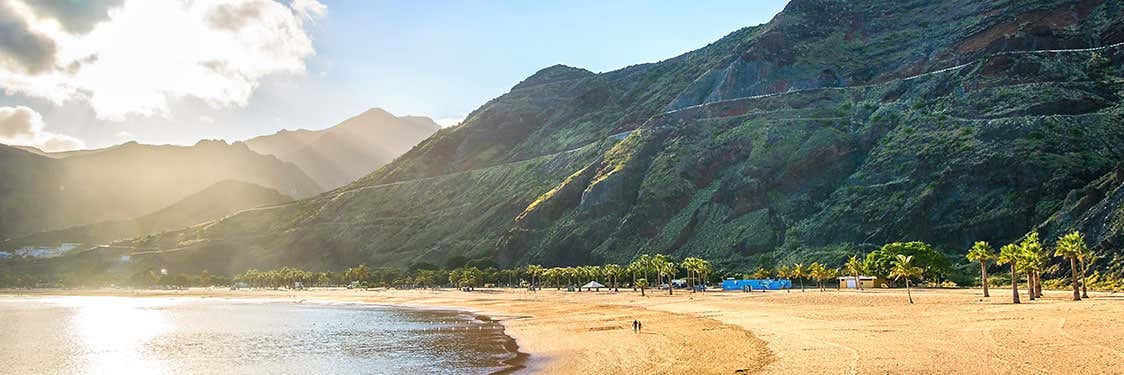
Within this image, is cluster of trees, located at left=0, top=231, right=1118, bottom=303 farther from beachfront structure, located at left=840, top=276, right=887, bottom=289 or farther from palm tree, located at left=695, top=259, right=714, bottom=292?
beachfront structure, located at left=840, top=276, right=887, bottom=289

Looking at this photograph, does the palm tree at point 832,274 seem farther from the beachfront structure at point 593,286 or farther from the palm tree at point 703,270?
the beachfront structure at point 593,286

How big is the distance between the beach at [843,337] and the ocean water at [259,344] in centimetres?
501

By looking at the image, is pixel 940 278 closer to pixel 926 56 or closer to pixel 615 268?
pixel 615 268

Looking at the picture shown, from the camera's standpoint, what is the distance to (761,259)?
4998 inches

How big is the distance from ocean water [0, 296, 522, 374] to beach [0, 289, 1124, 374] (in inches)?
197

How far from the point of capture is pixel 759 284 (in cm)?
10619

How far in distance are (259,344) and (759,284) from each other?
7177cm

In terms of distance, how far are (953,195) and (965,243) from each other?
38.6 feet

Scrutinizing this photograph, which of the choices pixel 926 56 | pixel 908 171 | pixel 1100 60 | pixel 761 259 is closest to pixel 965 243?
pixel 908 171

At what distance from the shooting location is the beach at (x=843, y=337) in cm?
3073

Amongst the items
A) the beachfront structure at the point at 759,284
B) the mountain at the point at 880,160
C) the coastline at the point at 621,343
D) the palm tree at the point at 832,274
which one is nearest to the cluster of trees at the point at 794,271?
the palm tree at the point at 832,274

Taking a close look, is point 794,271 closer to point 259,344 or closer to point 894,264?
point 894,264

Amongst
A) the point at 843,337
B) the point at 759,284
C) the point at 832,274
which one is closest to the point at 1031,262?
the point at 843,337

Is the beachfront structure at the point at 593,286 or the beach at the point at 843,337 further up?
the beach at the point at 843,337
